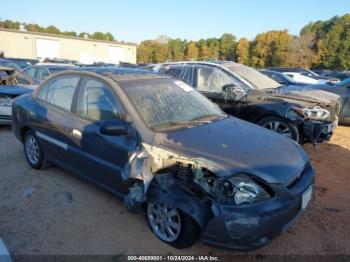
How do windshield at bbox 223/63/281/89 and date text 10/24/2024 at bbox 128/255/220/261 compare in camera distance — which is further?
windshield at bbox 223/63/281/89

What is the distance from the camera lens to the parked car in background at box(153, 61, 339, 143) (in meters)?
5.42

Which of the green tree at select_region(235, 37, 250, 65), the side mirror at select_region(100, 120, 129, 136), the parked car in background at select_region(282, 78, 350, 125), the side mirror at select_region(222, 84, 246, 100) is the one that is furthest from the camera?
the green tree at select_region(235, 37, 250, 65)

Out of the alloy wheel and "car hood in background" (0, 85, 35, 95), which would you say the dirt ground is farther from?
"car hood in background" (0, 85, 35, 95)

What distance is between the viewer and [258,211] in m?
2.59

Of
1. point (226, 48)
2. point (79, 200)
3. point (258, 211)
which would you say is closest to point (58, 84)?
point (79, 200)

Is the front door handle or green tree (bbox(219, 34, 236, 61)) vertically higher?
green tree (bbox(219, 34, 236, 61))

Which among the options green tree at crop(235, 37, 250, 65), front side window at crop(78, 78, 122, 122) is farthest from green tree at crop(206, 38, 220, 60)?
front side window at crop(78, 78, 122, 122)

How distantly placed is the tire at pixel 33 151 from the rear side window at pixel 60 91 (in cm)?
65

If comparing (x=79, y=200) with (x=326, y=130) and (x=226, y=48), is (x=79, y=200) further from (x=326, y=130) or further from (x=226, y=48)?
(x=226, y=48)

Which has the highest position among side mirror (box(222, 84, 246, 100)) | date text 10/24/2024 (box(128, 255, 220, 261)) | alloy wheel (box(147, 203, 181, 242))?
side mirror (box(222, 84, 246, 100))

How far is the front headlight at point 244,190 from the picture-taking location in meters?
2.66

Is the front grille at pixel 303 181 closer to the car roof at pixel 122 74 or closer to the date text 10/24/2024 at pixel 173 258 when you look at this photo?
the date text 10/24/2024 at pixel 173 258

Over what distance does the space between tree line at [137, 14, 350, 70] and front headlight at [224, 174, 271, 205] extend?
45.1 metres

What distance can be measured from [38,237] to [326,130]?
4596 millimetres
